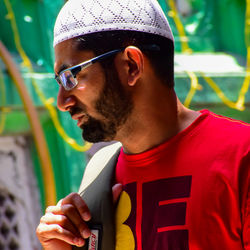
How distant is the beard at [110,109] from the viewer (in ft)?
4.54

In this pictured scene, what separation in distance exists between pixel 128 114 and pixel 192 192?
28cm

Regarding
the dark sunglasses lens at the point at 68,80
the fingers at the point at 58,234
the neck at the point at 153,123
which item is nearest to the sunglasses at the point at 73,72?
the dark sunglasses lens at the point at 68,80

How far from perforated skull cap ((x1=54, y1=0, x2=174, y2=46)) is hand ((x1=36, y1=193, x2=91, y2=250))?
A: 18.0 inches

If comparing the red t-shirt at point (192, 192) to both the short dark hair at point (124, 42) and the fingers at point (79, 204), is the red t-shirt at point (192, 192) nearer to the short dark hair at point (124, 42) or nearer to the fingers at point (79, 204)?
the fingers at point (79, 204)

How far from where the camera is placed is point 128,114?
1400 millimetres

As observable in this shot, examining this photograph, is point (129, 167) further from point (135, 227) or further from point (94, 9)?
point (94, 9)

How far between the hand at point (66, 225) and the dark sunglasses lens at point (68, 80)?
12.4 inches

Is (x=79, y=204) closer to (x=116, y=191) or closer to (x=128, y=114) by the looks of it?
(x=116, y=191)

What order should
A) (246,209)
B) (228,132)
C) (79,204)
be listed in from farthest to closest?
1. (79,204)
2. (228,132)
3. (246,209)

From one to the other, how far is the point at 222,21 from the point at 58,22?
3.56 m

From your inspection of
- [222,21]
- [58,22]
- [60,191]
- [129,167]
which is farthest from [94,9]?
[222,21]

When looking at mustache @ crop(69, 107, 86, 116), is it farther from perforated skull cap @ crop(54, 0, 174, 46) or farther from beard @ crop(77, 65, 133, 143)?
perforated skull cap @ crop(54, 0, 174, 46)

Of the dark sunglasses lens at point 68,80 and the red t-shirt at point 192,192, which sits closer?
the red t-shirt at point 192,192

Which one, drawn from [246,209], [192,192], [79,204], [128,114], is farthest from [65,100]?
[246,209]
